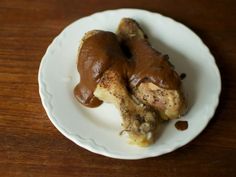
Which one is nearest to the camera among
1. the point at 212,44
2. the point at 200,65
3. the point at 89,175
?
the point at 89,175

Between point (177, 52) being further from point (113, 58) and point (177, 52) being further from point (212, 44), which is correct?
point (113, 58)

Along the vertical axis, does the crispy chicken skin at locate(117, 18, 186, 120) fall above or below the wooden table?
above

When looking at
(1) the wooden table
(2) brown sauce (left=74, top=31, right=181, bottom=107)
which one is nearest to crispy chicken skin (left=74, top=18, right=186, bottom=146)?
(2) brown sauce (left=74, top=31, right=181, bottom=107)

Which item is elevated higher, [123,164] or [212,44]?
[212,44]

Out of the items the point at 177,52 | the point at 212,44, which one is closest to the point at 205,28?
the point at 212,44

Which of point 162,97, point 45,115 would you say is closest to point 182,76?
point 162,97

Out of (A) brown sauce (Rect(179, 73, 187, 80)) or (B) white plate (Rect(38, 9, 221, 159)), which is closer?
(B) white plate (Rect(38, 9, 221, 159))

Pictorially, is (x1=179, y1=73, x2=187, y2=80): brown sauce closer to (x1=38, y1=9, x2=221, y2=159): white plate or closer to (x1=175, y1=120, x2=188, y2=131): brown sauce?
(x1=38, y1=9, x2=221, y2=159): white plate
